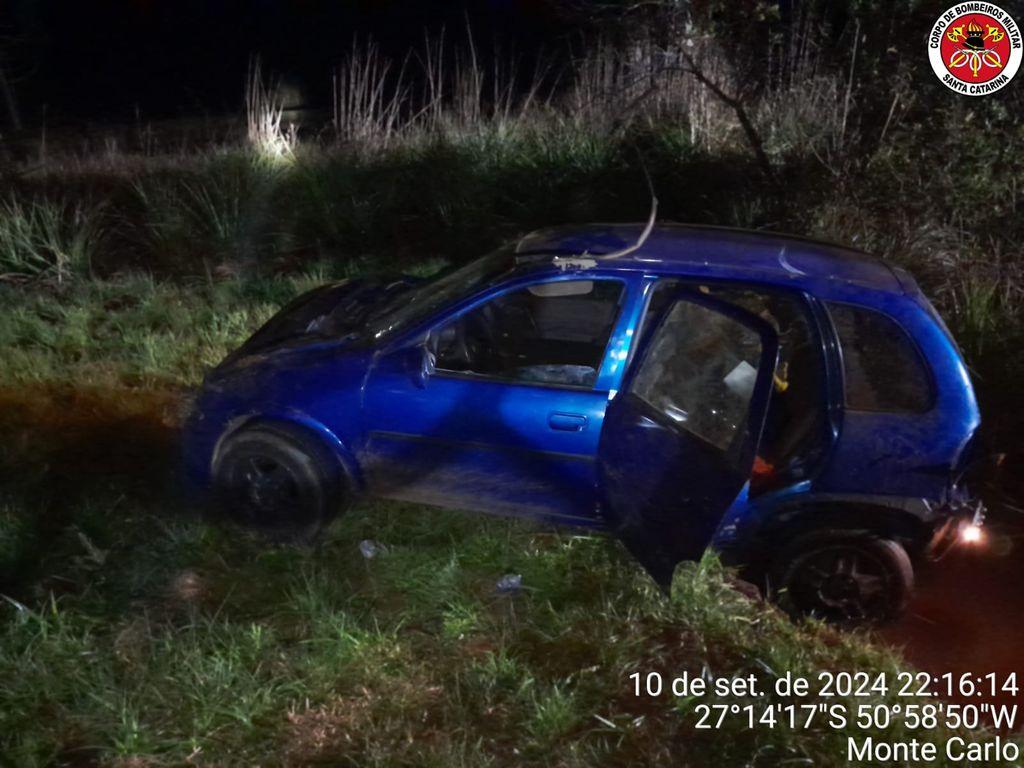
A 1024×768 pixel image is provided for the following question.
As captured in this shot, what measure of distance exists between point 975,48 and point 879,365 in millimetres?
4986

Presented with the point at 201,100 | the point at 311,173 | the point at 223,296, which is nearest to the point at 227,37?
the point at 201,100

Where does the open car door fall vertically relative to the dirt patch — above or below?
above

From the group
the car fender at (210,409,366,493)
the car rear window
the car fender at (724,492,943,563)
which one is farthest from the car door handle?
the car rear window

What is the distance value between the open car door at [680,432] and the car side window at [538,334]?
246 millimetres

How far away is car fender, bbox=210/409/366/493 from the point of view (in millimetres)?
4676

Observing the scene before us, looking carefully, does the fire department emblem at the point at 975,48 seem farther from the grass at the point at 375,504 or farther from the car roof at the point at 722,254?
the car roof at the point at 722,254

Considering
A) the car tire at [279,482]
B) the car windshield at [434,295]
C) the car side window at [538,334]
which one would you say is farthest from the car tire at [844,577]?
the car tire at [279,482]

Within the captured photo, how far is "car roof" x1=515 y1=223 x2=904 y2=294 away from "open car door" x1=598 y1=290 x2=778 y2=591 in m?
0.21

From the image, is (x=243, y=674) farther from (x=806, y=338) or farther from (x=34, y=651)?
(x=806, y=338)

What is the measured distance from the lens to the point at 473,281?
4.80 meters

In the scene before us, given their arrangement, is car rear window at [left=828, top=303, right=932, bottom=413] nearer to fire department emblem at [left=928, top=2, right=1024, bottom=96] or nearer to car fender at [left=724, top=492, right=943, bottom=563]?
car fender at [left=724, top=492, right=943, bottom=563]

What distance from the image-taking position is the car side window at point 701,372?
441 centimetres

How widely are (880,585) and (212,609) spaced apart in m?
2.88

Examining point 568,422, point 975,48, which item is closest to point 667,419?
point 568,422
